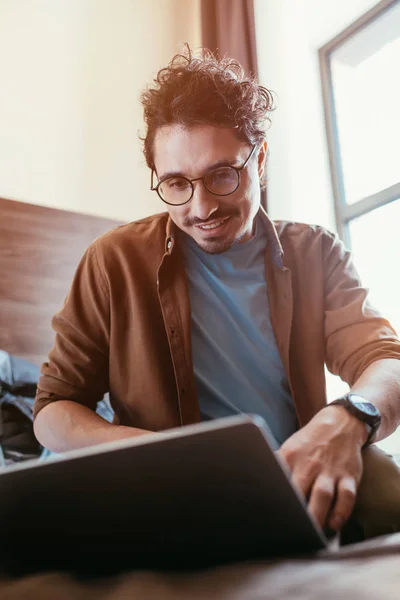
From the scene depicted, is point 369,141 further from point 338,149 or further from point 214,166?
point 214,166

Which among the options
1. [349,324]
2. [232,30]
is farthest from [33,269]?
[232,30]

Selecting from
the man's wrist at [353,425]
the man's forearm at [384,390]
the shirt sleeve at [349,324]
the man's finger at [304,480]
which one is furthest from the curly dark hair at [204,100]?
the man's finger at [304,480]

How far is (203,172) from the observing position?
3.72 ft

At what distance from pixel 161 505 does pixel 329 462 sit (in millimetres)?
279

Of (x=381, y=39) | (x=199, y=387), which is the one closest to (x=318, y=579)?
(x=199, y=387)

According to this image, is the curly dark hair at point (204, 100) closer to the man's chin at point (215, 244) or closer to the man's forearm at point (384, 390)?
the man's chin at point (215, 244)

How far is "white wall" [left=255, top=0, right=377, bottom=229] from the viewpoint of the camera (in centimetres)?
206

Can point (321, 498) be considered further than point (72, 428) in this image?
No

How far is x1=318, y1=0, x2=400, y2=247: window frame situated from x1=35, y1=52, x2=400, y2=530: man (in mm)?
1012

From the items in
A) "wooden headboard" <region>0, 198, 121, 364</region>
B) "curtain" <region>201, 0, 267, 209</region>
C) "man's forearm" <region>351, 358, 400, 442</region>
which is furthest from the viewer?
"curtain" <region>201, 0, 267, 209</region>

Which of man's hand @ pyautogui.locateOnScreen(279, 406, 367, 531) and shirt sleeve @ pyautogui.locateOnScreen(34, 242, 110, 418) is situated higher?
shirt sleeve @ pyautogui.locateOnScreen(34, 242, 110, 418)

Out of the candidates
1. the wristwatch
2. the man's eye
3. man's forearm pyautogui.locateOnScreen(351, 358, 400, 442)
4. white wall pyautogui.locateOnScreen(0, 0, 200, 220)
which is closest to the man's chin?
the man's eye

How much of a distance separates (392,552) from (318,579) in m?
0.09

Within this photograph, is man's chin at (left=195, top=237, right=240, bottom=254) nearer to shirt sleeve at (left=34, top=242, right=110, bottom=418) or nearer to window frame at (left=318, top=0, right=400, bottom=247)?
shirt sleeve at (left=34, top=242, right=110, bottom=418)
